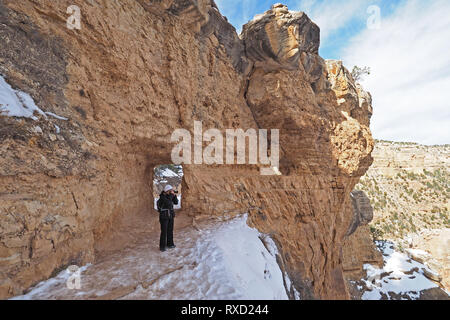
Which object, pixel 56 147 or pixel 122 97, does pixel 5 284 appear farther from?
pixel 122 97

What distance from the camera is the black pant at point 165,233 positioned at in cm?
418

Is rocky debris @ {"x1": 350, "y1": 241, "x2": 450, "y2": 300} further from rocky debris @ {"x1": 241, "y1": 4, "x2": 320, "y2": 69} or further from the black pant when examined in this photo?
the black pant

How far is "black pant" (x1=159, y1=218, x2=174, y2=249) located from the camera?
4.18 meters

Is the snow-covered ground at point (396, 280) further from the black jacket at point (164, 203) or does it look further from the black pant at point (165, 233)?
the black jacket at point (164, 203)

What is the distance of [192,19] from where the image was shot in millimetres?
6270

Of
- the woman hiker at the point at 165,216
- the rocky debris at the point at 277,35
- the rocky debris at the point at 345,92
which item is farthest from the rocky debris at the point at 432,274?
the woman hiker at the point at 165,216

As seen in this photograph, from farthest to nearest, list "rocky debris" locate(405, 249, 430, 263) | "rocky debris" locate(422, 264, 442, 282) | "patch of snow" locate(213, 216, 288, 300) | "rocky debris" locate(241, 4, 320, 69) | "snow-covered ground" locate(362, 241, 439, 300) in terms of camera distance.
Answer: "rocky debris" locate(405, 249, 430, 263)
"rocky debris" locate(422, 264, 442, 282)
"snow-covered ground" locate(362, 241, 439, 300)
"rocky debris" locate(241, 4, 320, 69)
"patch of snow" locate(213, 216, 288, 300)

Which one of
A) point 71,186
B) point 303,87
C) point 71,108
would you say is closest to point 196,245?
point 71,186

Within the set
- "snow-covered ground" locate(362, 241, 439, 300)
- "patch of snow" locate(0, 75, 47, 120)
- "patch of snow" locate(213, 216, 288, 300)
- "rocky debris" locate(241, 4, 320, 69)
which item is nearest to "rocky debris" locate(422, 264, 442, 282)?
"snow-covered ground" locate(362, 241, 439, 300)

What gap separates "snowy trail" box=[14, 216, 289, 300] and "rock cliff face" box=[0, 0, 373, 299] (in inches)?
18.1

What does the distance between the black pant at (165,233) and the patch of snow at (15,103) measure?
8.93 ft

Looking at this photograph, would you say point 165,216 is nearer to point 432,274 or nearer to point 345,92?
point 345,92

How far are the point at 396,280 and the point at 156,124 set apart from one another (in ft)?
85.1

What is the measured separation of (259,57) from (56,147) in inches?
299
